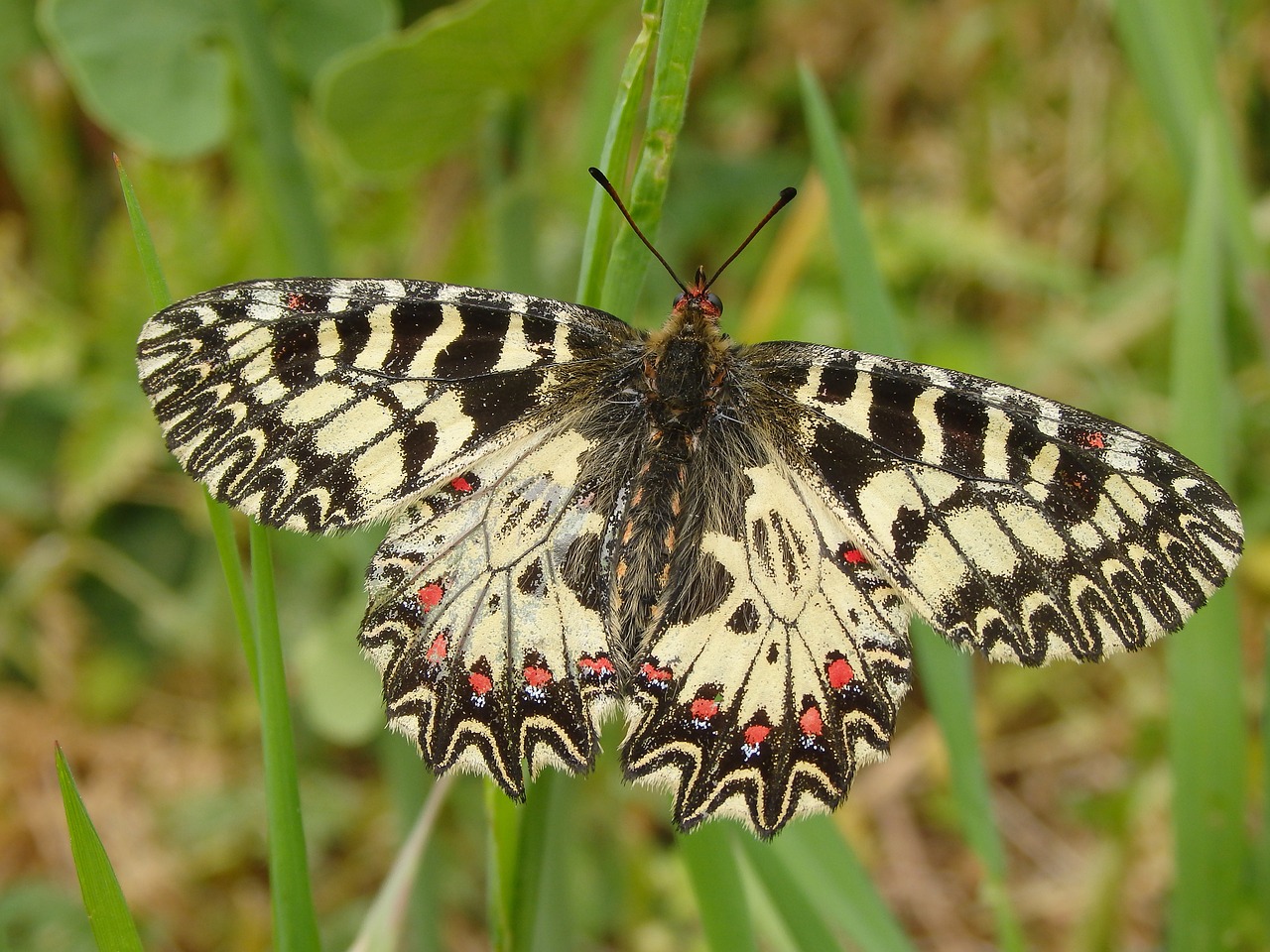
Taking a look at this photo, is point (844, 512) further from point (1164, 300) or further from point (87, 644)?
point (87, 644)

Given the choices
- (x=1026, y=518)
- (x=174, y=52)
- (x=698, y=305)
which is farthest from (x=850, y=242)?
(x=174, y=52)

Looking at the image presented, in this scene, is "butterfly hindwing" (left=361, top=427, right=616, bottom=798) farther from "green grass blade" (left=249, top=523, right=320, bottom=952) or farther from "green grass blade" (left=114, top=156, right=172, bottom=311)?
"green grass blade" (left=114, top=156, right=172, bottom=311)

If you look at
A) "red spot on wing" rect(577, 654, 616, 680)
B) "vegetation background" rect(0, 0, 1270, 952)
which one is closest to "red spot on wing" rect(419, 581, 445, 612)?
"red spot on wing" rect(577, 654, 616, 680)

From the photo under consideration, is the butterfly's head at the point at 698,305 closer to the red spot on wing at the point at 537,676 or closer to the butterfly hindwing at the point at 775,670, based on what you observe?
the butterfly hindwing at the point at 775,670

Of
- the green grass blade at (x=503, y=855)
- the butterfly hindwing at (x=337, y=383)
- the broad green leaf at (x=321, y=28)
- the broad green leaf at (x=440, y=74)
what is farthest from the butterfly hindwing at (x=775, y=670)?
the broad green leaf at (x=321, y=28)

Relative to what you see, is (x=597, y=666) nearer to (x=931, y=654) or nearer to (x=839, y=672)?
(x=839, y=672)
